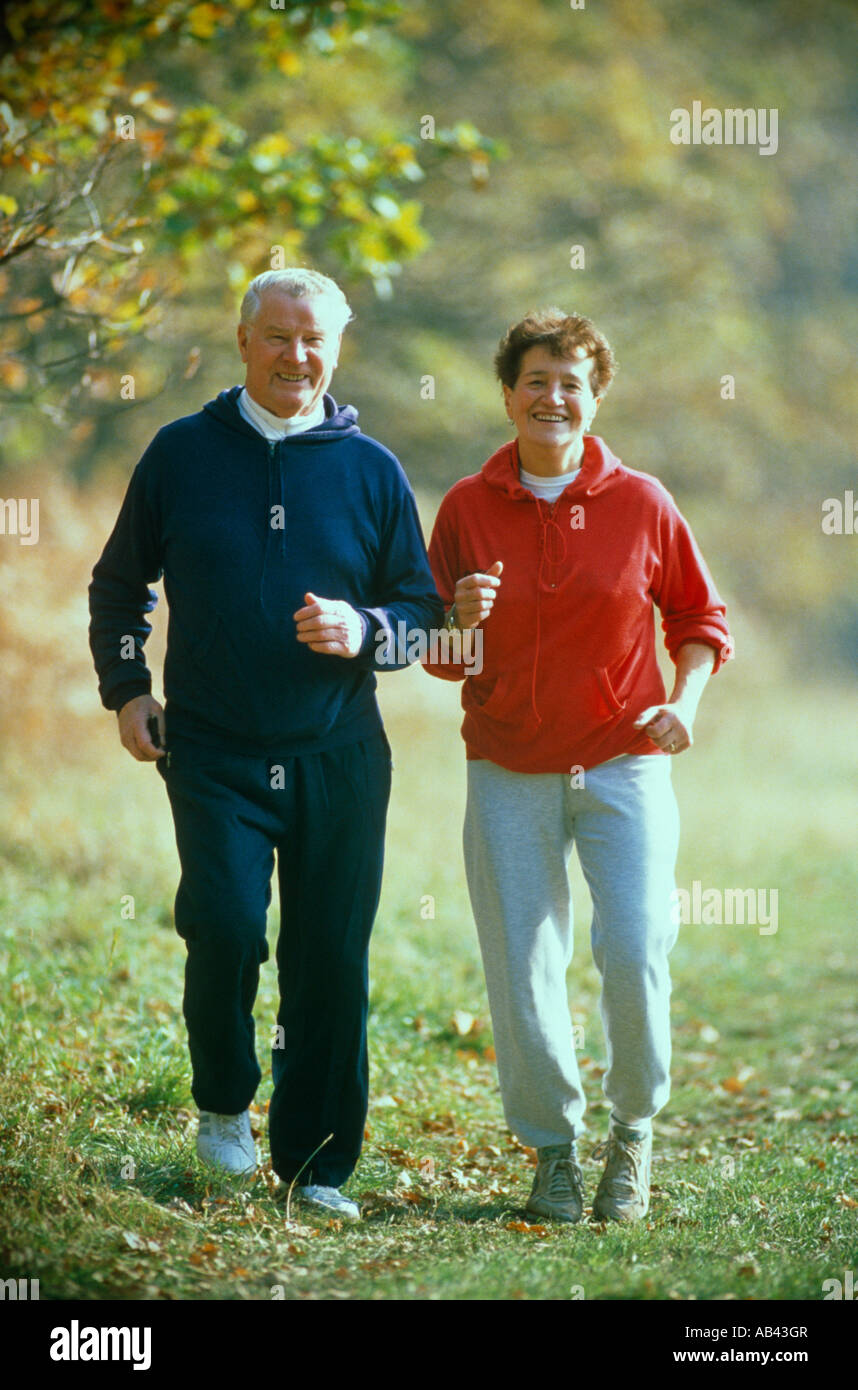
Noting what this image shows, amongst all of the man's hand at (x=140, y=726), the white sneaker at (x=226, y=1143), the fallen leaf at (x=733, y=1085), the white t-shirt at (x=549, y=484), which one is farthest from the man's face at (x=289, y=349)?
the fallen leaf at (x=733, y=1085)

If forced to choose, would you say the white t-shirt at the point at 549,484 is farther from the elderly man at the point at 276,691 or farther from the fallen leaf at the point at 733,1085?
the fallen leaf at the point at 733,1085

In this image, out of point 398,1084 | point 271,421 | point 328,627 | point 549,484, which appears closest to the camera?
point 328,627

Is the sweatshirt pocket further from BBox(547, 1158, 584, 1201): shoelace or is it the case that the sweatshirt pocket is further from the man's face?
BBox(547, 1158, 584, 1201): shoelace

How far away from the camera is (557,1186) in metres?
4.16

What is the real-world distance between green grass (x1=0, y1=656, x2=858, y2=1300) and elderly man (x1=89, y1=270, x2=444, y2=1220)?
357 mm

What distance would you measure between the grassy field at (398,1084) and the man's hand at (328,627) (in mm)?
1295

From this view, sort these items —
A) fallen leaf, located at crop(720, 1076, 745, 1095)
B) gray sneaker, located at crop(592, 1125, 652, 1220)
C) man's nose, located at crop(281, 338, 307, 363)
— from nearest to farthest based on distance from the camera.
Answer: man's nose, located at crop(281, 338, 307, 363), gray sneaker, located at crop(592, 1125, 652, 1220), fallen leaf, located at crop(720, 1076, 745, 1095)

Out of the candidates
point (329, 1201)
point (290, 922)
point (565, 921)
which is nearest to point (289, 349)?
point (290, 922)

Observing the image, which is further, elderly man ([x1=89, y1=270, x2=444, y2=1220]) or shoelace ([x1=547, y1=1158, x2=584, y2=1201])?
shoelace ([x1=547, y1=1158, x2=584, y2=1201])

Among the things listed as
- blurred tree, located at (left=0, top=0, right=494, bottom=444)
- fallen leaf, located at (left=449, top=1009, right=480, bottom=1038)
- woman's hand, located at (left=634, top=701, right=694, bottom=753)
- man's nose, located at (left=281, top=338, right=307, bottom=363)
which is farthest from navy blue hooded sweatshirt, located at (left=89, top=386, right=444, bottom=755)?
fallen leaf, located at (left=449, top=1009, right=480, bottom=1038)

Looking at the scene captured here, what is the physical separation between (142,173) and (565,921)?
137 inches

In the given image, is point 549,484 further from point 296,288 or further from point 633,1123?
point 633,1123

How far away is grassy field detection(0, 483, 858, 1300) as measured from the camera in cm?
361

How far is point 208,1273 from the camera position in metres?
3.51
